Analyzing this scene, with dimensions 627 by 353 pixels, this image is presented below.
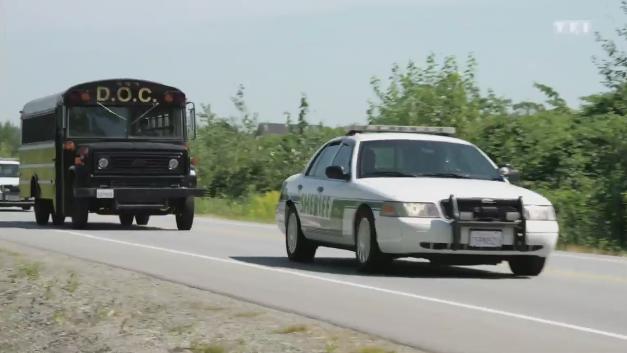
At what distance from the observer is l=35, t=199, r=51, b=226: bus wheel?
3272 cm

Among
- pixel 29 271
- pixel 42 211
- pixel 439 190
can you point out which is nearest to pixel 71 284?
pixel 29 271

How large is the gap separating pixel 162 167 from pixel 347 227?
42.6 ft

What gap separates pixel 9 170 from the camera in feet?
158

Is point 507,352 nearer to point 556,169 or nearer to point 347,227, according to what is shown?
point 347,227

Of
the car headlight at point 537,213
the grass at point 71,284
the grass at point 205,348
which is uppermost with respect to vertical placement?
Result: the car headlight at point 537,213

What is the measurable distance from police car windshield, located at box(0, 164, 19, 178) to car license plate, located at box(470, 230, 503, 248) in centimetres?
3331

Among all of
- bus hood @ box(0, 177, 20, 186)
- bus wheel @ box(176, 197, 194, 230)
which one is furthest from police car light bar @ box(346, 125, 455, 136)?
bus hood @ box(0, 177, 20, 186)

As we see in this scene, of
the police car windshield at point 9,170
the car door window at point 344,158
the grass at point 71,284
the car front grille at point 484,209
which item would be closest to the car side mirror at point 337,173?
the car door window at point 344,158

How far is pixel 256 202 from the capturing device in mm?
46812

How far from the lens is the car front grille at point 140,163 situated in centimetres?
2944

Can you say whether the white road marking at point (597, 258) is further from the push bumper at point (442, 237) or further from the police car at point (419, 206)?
the push bumper at point (442, 237)

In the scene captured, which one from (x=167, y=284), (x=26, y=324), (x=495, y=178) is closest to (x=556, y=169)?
(x=495, y=178)

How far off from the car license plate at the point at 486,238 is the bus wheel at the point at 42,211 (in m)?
18.2

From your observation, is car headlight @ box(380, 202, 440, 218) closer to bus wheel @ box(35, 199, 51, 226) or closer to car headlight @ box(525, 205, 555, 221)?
car headlight @ box(525, 205, 555, 221)
